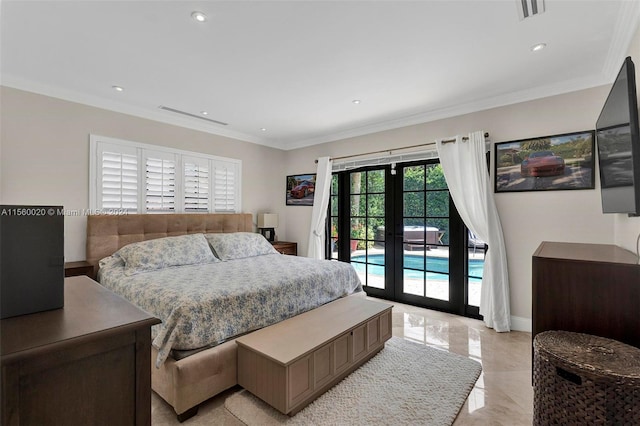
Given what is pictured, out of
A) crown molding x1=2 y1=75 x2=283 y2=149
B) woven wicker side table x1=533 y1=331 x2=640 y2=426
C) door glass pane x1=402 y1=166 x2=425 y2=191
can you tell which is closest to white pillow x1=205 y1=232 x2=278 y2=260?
crown molding x1=2 y1=75 x2=283 y2=149

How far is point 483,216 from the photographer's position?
3357mm

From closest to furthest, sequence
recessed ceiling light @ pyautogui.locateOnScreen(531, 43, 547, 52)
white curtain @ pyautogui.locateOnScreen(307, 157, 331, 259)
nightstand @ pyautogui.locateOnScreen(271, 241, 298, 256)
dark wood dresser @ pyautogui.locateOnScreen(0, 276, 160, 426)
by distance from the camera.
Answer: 1. dark wood dresser @ pyautogui.locateOnScreen(0, 276, 160, 426)
2. recessed ceiling light @ pyautogui.locateOnScreen(531, 43, 547, 52)
3. white curtain @ pyautogui.locateOnScreen(307, 157, 331, 259)
4. nightstand @ pyautogui.locateOnScreen(271, 241, 298, 256)

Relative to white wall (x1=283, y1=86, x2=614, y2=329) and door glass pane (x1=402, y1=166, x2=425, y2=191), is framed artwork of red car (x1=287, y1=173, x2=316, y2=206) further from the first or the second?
white wall (x1=283, y1=86, x2=614, y2=329)

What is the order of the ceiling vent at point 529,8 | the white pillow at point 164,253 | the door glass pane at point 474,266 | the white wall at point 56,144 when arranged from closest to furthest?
1. the ceiling vent at point 529,8
2. the white wall at point 56,144
3. the white pillow at point 164,253
4. the door glass pane at point 474,266

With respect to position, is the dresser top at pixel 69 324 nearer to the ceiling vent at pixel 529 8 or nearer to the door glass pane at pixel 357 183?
the ceiling vent at pixel 529 8

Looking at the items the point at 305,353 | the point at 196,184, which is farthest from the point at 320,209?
the point at 305,353

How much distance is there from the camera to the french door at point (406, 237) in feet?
12.3

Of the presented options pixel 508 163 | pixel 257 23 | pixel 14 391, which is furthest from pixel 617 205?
pixel 14 391

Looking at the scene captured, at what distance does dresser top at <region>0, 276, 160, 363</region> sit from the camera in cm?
67

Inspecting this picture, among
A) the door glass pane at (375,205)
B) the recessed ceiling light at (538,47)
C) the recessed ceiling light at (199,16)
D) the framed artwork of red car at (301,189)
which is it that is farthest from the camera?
the framed artwork of red car at (301,189)

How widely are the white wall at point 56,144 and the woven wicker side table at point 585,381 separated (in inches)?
163

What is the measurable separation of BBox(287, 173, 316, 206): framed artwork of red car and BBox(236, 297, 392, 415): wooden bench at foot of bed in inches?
107

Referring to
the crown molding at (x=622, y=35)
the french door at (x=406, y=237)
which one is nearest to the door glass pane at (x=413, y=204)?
the french door at (x=406, y=237)

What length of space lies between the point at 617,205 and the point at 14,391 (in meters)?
2.94
